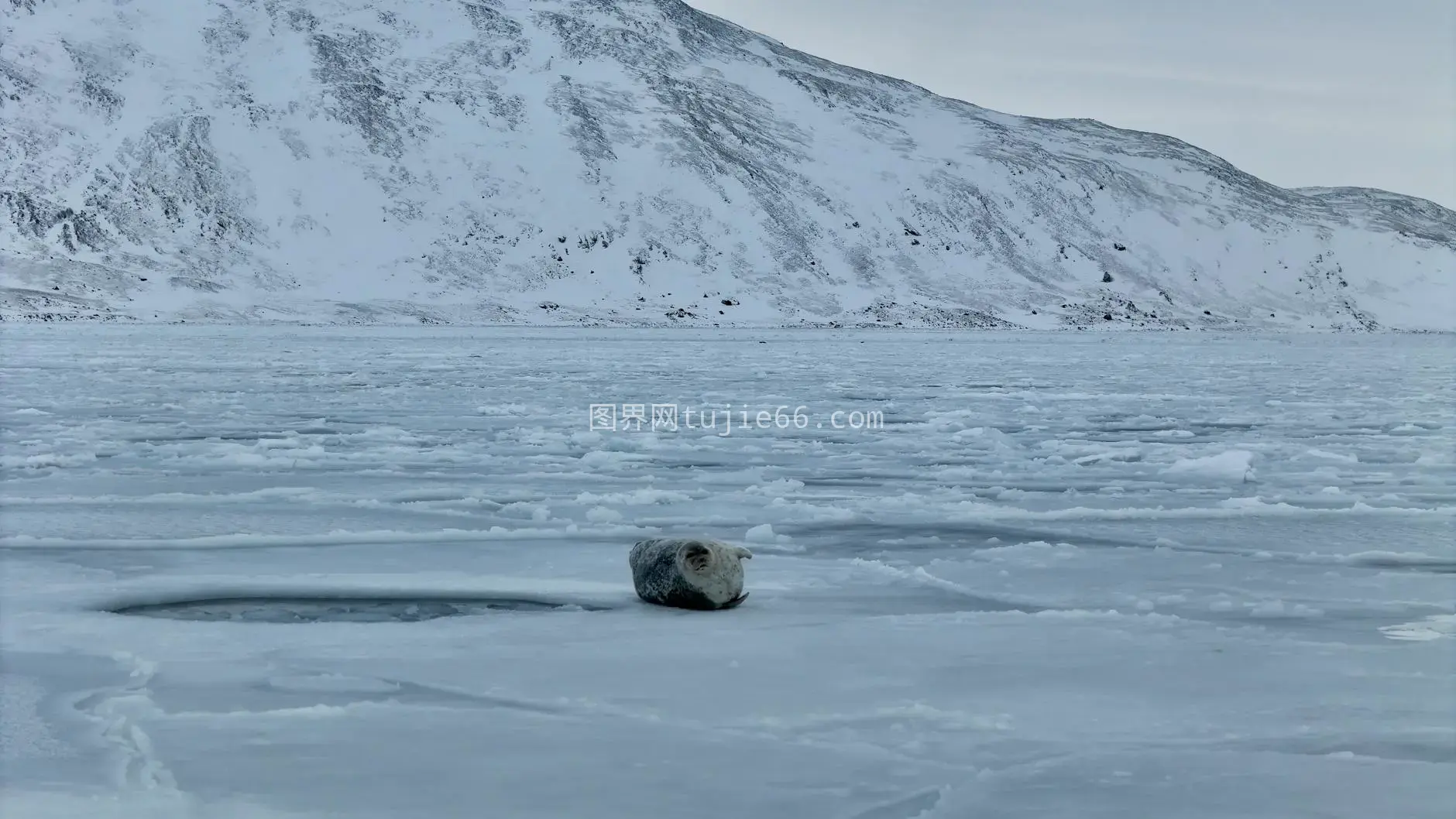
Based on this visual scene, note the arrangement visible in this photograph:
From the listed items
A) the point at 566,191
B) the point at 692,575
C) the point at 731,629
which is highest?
the point at 566,191

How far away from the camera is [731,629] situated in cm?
636

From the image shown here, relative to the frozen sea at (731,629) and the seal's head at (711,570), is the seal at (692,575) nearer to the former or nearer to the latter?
the seal's head at (711,570)

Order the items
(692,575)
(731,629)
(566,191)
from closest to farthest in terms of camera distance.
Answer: (731,629) < (692,575) < (566,191)

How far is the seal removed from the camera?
6801 mm

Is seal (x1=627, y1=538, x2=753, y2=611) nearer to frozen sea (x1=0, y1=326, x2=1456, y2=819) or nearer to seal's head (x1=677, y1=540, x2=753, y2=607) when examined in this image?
seal's head (x1=677, y1=540, x2=753, y2=607)

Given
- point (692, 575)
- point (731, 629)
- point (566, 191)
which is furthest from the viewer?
point (566, 191)

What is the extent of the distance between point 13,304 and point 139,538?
339ft

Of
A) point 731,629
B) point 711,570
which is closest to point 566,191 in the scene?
point 711,570

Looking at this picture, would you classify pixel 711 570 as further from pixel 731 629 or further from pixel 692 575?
pixel 731 629

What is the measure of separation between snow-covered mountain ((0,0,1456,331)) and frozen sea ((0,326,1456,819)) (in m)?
98.4

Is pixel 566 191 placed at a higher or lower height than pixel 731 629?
higher

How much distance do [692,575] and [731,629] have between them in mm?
517

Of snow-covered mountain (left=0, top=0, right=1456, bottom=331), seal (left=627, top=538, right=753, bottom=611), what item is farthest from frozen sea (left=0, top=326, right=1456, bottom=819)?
snow-covered mountain (left=0, top=0, right=1456, bottom=331)

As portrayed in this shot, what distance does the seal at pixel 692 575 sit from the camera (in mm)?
6801
